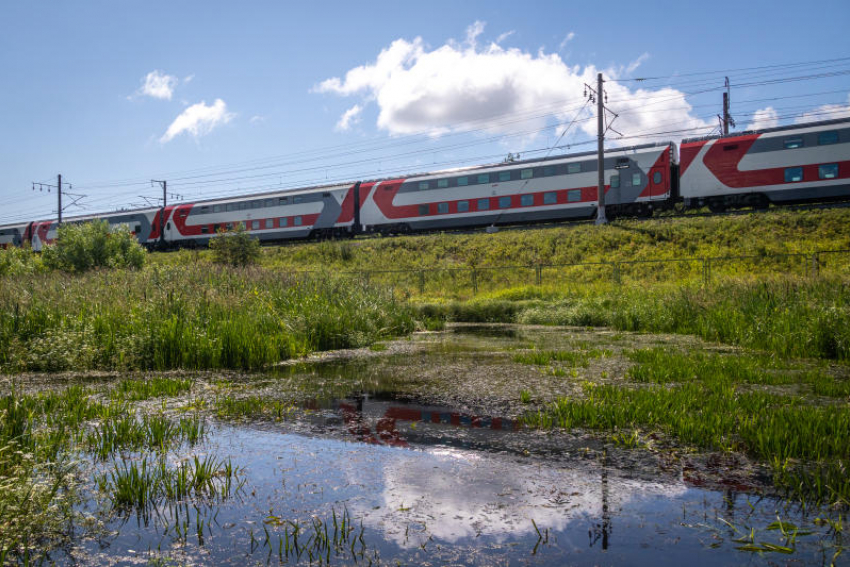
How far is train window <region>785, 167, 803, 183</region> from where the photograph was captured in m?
24.3

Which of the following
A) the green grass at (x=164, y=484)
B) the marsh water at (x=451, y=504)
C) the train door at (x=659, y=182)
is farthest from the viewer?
the train door at (x=659, y=182)

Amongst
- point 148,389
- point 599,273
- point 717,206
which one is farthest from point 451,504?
point 717,206

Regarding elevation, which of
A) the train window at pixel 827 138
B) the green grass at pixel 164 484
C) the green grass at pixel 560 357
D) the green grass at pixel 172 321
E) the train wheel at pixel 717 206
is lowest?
the green grass at pixel 560 357

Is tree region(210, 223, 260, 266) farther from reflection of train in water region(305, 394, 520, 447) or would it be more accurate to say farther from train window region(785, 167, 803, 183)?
reflection of train in water region(305, 394, 520, 447)

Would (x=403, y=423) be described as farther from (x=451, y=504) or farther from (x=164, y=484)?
(x=164, y=484)

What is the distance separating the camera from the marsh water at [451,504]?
2.69 metres

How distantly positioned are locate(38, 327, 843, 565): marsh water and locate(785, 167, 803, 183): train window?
2474 cm

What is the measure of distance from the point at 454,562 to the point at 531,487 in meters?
1.05

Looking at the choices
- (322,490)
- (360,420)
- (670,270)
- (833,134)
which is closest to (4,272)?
(360,420)

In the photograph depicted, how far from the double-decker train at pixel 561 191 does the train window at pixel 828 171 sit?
0.12 feet

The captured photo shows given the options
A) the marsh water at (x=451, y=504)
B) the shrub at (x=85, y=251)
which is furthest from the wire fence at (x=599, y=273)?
the marsh water at (x=451, y=504)

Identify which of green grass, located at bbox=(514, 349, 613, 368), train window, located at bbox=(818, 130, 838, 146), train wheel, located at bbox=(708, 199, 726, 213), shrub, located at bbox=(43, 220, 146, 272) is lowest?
green grass, located at bbox=(514, 349, 613, 368)

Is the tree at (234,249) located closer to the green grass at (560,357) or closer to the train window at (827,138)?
the green grass at (560,357)

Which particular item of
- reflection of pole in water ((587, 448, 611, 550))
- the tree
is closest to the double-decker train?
the tree
